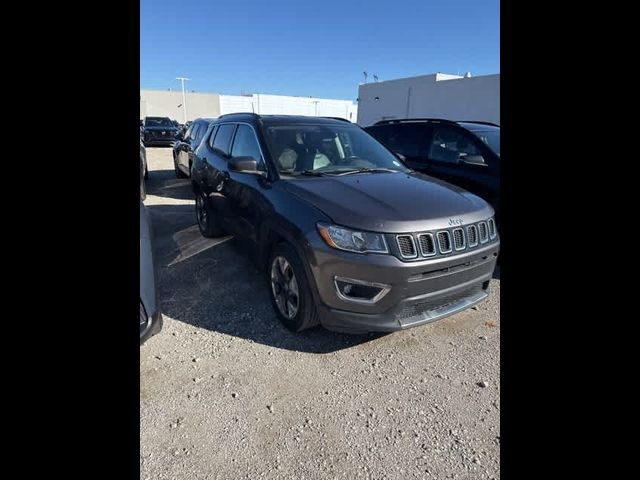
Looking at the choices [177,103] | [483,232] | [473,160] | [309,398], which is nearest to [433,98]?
[473,160]

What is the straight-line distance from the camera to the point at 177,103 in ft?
149

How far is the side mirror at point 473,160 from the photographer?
464cm

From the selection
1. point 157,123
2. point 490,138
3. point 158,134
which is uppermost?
point 157,123

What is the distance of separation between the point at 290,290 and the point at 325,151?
1.53 m

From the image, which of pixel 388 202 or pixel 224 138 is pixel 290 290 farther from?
pixel 224 138

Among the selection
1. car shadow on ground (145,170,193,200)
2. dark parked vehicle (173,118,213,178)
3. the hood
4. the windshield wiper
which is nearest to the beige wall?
car shadow on ground (145,170,193,200)
